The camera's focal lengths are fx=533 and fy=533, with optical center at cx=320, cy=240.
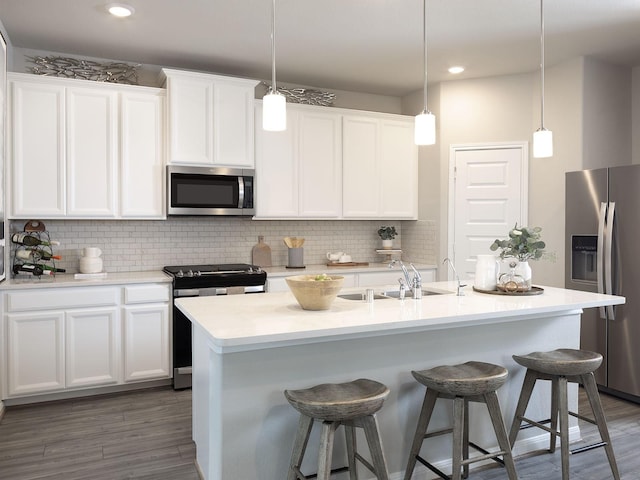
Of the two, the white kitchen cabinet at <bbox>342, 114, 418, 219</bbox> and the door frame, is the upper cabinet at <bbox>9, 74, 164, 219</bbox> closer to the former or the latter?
the white kitchen cabinet at <bbox>342, 114, 418, 219</bbox>

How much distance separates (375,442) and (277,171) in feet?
10.3

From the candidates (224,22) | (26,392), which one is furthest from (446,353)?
(26,392)

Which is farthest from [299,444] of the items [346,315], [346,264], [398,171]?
[398,171]

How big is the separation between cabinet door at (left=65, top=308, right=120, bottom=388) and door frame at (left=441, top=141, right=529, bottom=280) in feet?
10.2

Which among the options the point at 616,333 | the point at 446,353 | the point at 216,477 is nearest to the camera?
the point at 216,477

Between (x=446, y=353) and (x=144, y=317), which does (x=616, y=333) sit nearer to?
(x=446, y=353)

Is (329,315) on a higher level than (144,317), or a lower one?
higher

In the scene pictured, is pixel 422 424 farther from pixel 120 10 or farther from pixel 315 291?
pixel 120 10

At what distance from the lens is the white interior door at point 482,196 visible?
500cm

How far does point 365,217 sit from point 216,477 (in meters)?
3.35

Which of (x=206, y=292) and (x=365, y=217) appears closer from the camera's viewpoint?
(x=206, y=292)

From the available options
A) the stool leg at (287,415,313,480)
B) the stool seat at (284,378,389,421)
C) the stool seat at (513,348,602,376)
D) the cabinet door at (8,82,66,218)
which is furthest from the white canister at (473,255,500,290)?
the cabinet door at (8,82,66,218)

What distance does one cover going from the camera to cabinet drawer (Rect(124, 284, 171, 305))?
4.05 metres

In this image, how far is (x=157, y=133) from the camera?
435cm
